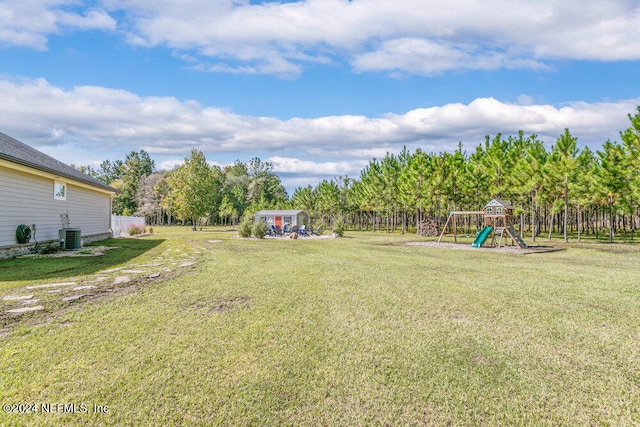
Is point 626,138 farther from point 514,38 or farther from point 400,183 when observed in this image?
point 400,183

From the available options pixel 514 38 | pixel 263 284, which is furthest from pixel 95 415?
pixel 514 38

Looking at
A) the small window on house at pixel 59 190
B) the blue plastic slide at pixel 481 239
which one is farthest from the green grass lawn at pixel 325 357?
Answer: the blue plastic slide at pixel 481 239

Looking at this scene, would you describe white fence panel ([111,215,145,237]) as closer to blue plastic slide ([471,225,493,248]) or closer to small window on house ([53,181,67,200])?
small window on house ([53,181,67,200])

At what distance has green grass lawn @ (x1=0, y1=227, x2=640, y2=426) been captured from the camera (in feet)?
7.60

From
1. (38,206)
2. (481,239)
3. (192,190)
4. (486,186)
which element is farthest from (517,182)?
(192,190)

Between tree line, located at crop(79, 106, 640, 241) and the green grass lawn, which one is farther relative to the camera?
tree line, located at crop(79, 106, 640, 241)

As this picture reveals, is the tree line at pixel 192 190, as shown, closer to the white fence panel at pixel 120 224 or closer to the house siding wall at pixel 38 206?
the white fence panel at pixel 120 224

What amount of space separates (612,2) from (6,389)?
12.6 metres

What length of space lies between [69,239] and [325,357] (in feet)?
37.0

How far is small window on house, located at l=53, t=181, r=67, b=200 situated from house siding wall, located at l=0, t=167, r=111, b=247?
6.7 inches

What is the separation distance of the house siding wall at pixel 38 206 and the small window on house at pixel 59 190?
170mm

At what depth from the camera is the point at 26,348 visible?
3.06 m

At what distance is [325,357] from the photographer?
3.10m

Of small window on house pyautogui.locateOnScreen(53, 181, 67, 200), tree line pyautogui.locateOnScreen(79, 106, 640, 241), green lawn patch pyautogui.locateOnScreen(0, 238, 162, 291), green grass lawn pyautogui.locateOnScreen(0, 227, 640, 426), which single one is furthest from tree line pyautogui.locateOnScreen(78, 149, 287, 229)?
green grass lawn pyautogui.locateOnScreen(0, 227, 640, 426)
